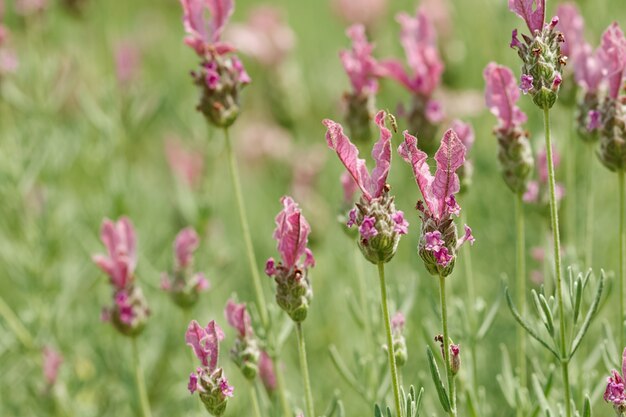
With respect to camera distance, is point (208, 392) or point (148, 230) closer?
point (208, 392)

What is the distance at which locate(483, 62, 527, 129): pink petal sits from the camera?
5.48ft

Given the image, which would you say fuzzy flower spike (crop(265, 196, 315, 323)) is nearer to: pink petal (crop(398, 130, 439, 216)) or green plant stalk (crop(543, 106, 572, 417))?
pink petal (crop(398, 130, 439, 216))

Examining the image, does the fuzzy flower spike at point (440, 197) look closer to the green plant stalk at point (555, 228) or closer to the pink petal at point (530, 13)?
the green plant stalk at point (555, 228)

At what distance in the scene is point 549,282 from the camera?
204 cm

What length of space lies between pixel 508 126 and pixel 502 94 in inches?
2.5

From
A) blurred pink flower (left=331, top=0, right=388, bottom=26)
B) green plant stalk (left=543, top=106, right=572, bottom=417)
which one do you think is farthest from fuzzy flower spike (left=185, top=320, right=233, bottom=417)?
blurred pink flower (left=331, top=0, right=388, bottom=26)

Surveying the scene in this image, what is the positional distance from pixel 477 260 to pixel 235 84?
4.61 ft

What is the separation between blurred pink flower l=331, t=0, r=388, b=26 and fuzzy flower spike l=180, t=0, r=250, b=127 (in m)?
2.08

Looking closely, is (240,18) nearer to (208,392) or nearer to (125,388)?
(125,388)

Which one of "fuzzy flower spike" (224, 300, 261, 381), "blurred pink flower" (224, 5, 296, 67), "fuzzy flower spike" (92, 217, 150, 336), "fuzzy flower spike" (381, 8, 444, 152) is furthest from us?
"blurred pink flower" (224, 5, 296, 67)

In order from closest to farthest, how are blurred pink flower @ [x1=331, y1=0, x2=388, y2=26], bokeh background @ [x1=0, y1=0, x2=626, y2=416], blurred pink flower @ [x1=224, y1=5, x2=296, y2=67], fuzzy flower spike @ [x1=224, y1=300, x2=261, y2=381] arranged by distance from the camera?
fuzzy flower spike @ [x1=224, y1=300, x2=261, y2=381] < bokeh background @ [x1=0, y1=0, x2=626, y2=416] < blurred pink flower @ [x1=224, y1=5, x2=296, y2=67] < blurred pink flower @ [x1=331, y1=0, x2=388, y2=26]

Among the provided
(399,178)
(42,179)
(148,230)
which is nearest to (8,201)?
(42,179)

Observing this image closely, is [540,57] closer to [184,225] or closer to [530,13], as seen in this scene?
[530,13]

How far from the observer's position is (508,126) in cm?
171
